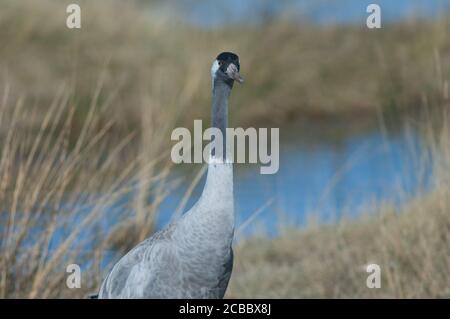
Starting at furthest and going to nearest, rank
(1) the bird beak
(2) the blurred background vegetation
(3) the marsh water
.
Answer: (3) the marsh water
(2) the blurred background vegetation
(1) the bird beak

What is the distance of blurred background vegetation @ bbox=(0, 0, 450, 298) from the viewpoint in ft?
16.0

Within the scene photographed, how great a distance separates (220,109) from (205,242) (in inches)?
16.8

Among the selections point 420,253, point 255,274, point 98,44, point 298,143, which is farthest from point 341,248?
point 98,44

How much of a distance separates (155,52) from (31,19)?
183cm

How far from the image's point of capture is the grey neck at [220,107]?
3.40 metres

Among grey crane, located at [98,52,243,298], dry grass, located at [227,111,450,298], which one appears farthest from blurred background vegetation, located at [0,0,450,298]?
grey crane, located at [98,52,243,298]

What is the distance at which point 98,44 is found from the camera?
1201 centimetres

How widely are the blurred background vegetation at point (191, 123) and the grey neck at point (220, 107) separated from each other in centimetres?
120

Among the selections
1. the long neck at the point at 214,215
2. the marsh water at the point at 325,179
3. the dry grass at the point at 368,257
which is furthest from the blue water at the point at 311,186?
the long neck at the point at 214,215

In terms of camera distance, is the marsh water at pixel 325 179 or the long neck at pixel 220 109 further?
the marsh water at pixel 325 179

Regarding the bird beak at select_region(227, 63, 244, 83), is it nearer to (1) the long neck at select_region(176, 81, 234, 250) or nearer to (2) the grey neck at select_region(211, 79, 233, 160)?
(2) the grey neck at select_region(211, 79, 233, 160)

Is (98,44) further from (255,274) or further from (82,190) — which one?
(82,190)

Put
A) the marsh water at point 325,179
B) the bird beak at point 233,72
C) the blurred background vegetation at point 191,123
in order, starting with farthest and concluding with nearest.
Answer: the marsh water at point 325,179
the blurred background vegetation at point 191,123
the bird beak at point 233,72

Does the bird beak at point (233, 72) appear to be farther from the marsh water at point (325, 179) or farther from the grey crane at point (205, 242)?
the marsh water at point (325, 179)
